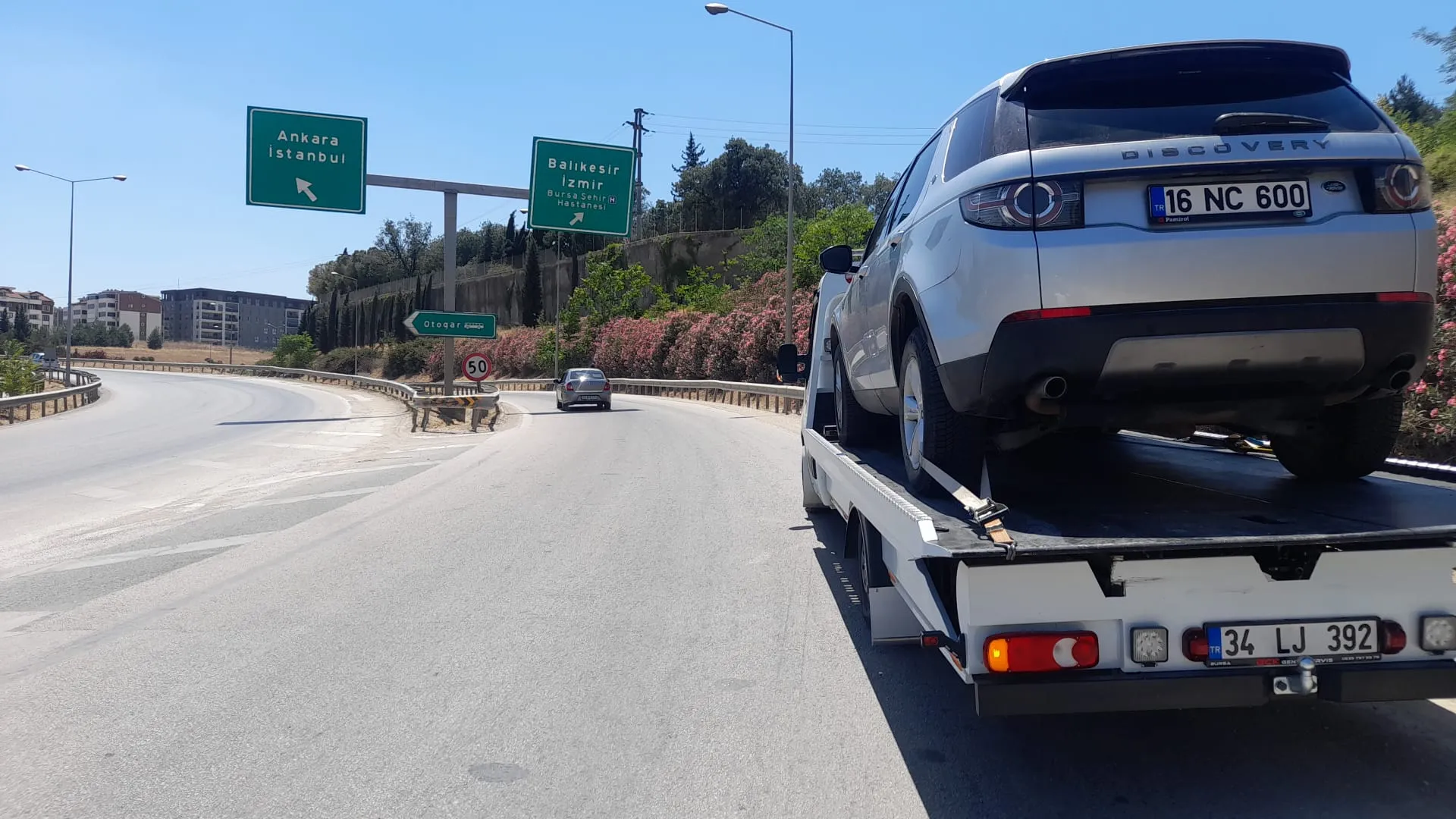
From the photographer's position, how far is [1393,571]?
9.63ft

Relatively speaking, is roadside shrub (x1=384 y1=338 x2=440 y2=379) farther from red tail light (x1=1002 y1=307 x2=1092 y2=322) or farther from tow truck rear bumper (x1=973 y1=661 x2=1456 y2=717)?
tow truck rear bumper (x1=973 y1=661 x2=1456 y2=717)

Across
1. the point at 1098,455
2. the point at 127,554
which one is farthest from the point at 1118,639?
the point at 127,554

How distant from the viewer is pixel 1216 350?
11.1 feet

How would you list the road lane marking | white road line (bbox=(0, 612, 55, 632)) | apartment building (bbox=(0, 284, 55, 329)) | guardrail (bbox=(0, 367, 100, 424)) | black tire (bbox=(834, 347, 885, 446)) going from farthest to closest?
apartment building (bbox=(0, 284, 55, 329)) < guardrail (bbox=(0, 367, 100, 424)) < the road lane marking < black tire (bbox=(834, 347, 885, 446)) < white road line (bbox=(0, 612, 55, 632))

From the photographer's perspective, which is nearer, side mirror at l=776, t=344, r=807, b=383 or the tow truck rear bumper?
the tow truck rear bumper

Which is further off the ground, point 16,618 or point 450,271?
point 450,271

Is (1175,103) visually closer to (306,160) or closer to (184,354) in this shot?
(306,160)

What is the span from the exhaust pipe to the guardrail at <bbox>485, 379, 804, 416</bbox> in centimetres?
2145

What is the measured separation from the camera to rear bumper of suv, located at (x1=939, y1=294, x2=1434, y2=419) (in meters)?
3.31

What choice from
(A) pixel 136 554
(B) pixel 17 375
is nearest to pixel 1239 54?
(A) pixel 136 554

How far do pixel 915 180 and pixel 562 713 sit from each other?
3.25m

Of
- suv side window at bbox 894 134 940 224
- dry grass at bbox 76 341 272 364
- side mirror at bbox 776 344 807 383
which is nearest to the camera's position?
suv side window at bbox 894 134 940 224

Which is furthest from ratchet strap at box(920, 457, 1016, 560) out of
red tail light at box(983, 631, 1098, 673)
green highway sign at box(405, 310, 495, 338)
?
green highway sign at box(405, 310, 495, 338)

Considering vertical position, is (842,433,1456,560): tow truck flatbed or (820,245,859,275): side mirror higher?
(820,245,859,275): side mirror
